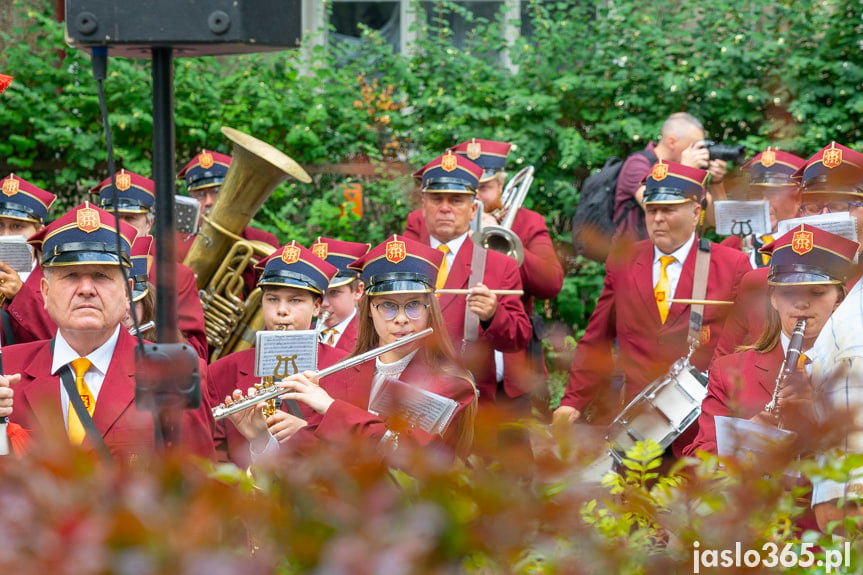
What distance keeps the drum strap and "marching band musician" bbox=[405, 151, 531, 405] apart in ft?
2.98

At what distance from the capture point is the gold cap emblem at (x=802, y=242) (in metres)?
4.15

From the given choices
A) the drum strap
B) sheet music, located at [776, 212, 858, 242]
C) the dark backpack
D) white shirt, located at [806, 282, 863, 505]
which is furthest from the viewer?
the dark backpack

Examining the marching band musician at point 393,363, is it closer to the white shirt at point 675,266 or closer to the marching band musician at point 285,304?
the marching band musician at point 285,304

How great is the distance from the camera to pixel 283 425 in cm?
411

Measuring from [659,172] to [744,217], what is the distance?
808 mm

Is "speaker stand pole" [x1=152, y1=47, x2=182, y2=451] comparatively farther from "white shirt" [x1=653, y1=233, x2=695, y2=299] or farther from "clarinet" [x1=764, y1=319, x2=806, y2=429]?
"white shirt" [x1=653, y1=233, x2=695, y2=299]

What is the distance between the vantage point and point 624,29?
9.16 metres

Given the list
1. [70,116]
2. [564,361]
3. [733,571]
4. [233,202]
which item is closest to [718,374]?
[564,361]

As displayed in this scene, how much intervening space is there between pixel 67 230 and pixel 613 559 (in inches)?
117

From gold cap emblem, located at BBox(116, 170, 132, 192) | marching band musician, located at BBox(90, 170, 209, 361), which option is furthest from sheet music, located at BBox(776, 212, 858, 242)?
gold cap emblem, located at BBox(116, 170, 132, 192)

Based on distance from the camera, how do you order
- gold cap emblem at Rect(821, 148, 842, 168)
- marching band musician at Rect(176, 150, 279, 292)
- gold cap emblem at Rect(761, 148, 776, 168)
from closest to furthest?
1. gold cap emblem at Rect(821, 148, 842, 168)
2. gold cap emblem at Rect(761, 148, 776, 168)
3. marching band musician at Rect(176, 150, 279, 292)

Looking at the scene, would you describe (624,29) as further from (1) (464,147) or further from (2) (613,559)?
(2) (613,559)

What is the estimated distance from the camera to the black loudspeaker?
2.55m

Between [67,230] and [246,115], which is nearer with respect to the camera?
[67,230]
